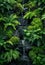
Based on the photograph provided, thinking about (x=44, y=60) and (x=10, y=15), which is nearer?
(x=44, y=60)

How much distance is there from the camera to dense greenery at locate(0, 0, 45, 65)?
7.63 metres

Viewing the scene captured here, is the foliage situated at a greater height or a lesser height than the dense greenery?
lesser

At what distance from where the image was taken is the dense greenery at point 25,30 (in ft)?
25.0

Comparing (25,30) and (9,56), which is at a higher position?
(25,30)

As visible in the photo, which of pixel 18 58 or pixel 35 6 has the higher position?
pixel 35 6

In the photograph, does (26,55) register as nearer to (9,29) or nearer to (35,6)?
(9,29)

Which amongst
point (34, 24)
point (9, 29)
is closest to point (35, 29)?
point (34, 24)

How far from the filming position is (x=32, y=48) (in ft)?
26.3

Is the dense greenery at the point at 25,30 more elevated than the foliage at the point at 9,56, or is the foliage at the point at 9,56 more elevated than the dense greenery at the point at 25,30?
the dense greenery at the point at 25,30

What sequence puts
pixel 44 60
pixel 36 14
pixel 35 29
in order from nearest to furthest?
pixel 44 60
pixel 35 29
pixel 36 14

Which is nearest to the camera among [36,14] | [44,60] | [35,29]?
[44,60]

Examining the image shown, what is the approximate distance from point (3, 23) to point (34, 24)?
1207 mm

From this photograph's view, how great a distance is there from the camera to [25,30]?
→ 303 inches

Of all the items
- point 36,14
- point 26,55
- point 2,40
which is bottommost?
point 26,55
